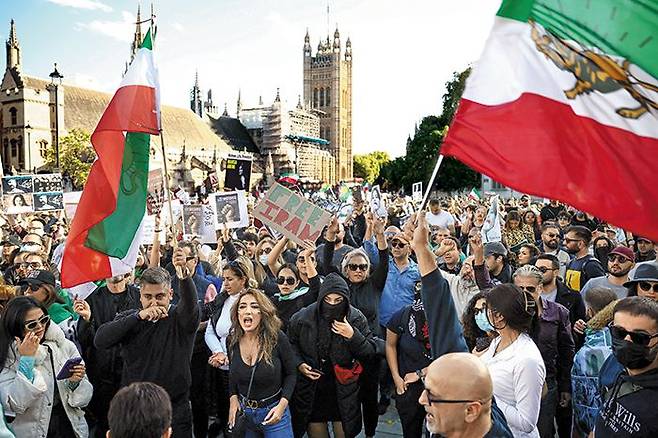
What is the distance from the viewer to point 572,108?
2.77 meters

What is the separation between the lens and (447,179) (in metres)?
46.1

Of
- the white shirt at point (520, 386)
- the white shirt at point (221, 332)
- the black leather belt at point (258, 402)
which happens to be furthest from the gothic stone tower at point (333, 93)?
the white shirt at point (520, 386)

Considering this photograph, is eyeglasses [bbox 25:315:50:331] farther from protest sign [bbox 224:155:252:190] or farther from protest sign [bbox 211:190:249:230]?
protest sign [bbox 224:155:252:190]

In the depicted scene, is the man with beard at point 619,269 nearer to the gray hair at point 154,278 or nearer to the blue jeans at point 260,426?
the blue jeans at point 260,426

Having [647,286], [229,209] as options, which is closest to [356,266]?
[647,286]

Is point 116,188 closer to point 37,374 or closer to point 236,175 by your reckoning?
point 37,374

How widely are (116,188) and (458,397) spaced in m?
3.64

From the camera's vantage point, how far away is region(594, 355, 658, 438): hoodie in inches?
111

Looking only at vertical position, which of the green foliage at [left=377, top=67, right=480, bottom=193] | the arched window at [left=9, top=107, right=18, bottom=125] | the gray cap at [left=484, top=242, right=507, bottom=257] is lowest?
the gray cap at [left=484, top=242, right=507, bottom=257]

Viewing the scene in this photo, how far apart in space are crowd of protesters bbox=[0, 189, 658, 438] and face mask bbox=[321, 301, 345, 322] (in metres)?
0.01

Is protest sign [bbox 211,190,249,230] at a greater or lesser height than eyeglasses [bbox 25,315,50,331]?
greater

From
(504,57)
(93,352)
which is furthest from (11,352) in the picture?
(504,57)

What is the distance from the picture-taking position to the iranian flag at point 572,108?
2.51 m

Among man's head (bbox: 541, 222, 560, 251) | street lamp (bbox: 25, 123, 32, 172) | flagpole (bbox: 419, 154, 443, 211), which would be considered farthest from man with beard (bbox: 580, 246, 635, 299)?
street lamp (bbox: 25, 123, 32, 172)
